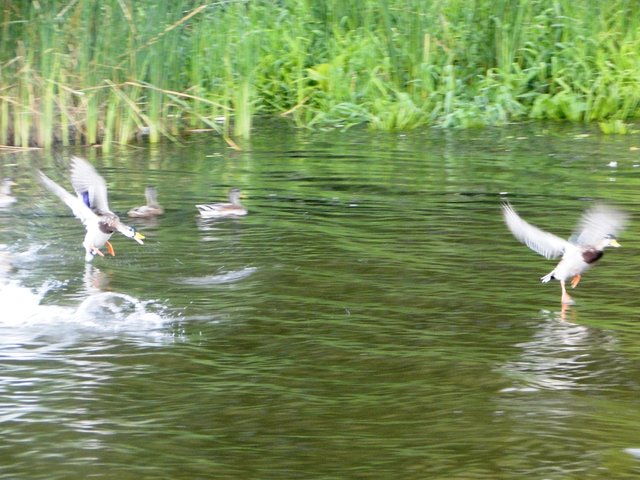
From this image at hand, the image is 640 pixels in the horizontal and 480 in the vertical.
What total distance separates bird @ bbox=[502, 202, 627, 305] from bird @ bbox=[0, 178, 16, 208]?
14.9 ft

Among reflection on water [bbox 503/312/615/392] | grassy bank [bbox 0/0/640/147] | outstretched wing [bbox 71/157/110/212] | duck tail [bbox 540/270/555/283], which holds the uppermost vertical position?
grassy bank [bbox 0/0/640/147]

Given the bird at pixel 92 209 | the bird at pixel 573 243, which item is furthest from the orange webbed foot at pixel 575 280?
the bird at pixel 92 209

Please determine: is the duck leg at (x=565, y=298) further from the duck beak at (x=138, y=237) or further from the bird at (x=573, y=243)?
the duck beak at (x=138, y=237)

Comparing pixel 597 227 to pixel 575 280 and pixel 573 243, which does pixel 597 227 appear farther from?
pixel 575 280

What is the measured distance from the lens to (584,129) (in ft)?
44.3

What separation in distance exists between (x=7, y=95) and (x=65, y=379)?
23.4ft

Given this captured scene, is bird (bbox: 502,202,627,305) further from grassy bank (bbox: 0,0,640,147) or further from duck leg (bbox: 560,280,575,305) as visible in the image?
grassy bank (bbox: 0,0,640,147)

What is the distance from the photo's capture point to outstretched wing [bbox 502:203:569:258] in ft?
23.0

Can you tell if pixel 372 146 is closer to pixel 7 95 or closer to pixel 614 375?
pixel 7 95

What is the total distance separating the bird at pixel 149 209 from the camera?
9.20 meters

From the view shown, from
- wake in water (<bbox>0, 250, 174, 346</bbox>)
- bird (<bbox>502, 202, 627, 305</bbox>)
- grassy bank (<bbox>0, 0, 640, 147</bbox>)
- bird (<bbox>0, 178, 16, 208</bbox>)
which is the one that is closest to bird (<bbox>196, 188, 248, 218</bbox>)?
bird (<bbox>0, 178, 16, 208</bbox>)

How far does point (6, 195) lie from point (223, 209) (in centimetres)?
203

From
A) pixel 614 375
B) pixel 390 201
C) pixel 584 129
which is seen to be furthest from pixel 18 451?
pixel 584 129

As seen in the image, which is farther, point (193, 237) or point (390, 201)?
point (390, 201)
